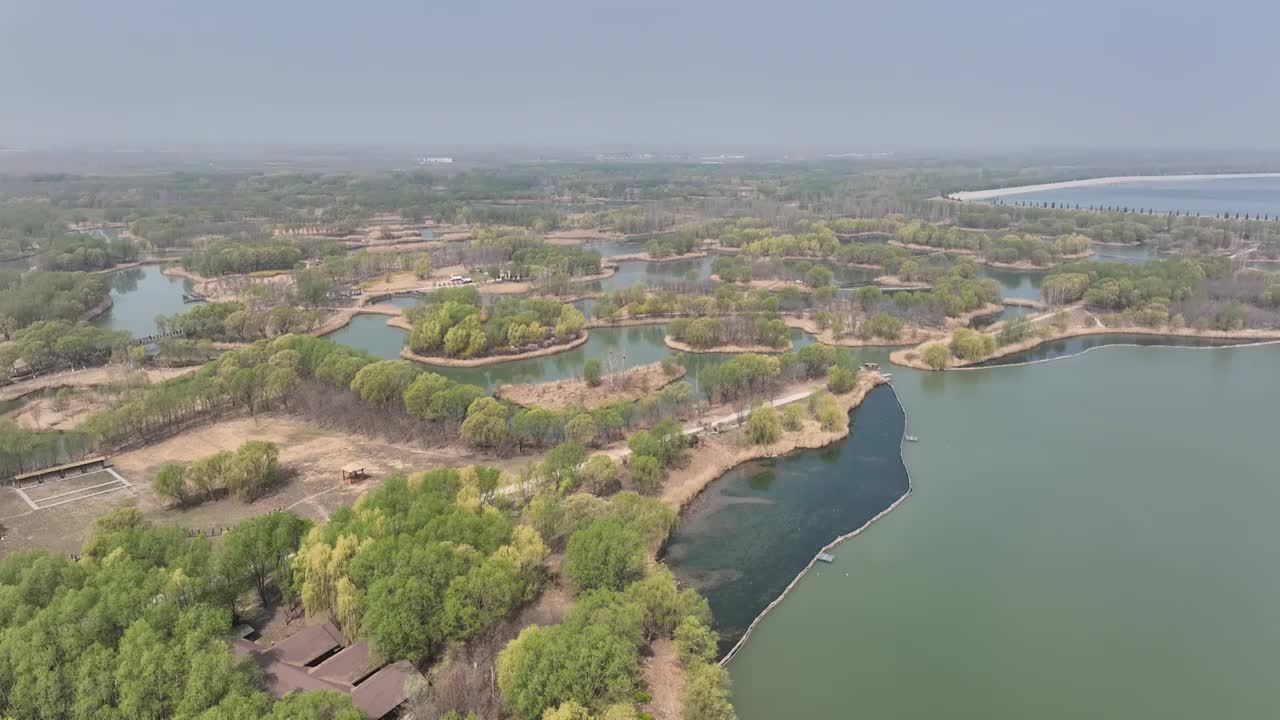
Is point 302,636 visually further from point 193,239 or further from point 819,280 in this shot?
point 193,239

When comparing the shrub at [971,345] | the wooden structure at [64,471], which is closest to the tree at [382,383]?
the wooden structure at [64,471]

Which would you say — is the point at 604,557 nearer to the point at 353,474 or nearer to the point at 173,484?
the point at 353,474

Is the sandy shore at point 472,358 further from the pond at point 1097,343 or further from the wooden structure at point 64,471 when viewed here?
the pond at point 1097,343

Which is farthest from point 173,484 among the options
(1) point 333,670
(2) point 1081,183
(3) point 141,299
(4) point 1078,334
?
(2) point 1081,183

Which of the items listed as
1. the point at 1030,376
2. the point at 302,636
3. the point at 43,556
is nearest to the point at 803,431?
the point at 1030,376

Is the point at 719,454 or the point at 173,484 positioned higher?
the point at 173,484

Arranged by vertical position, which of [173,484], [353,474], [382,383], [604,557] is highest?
[382,383]

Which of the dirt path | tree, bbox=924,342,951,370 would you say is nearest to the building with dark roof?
the dirt path
